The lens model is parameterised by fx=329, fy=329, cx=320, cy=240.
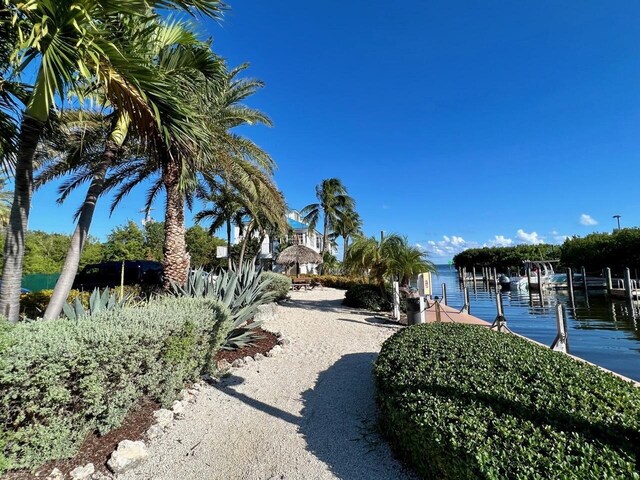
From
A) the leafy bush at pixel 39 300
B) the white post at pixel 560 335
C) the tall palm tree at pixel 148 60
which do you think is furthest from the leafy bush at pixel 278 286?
the white post at pixel 560 335

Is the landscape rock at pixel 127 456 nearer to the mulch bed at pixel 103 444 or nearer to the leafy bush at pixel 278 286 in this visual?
the mulch bed at pixel 103 444

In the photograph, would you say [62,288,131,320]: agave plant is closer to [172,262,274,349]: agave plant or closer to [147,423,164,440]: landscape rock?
[172,262,274,349]: agave plant

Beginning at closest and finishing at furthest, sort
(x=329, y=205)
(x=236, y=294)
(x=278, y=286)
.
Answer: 1. (x=236, y=294)
2. (x=278, y=286)
3. (x=329, y=205)

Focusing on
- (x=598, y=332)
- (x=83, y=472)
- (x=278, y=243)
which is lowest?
(x=598, y=332)

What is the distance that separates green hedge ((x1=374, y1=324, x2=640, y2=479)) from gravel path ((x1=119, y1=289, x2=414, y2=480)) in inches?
19.0

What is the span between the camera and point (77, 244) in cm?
531

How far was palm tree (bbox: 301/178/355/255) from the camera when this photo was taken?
4009cm

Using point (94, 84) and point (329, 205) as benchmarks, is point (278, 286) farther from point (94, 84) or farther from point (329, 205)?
point (329, 205)

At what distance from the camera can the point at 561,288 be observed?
35.9 meters

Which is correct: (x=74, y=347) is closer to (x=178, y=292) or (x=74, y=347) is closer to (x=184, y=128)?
(x=184, y=128)

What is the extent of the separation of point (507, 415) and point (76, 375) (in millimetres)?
3582

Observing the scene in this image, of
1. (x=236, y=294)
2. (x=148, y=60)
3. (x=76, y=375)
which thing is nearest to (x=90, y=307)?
(x=76, y=375)

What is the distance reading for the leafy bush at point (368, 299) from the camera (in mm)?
13209

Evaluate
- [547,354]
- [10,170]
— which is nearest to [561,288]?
[547,354]
